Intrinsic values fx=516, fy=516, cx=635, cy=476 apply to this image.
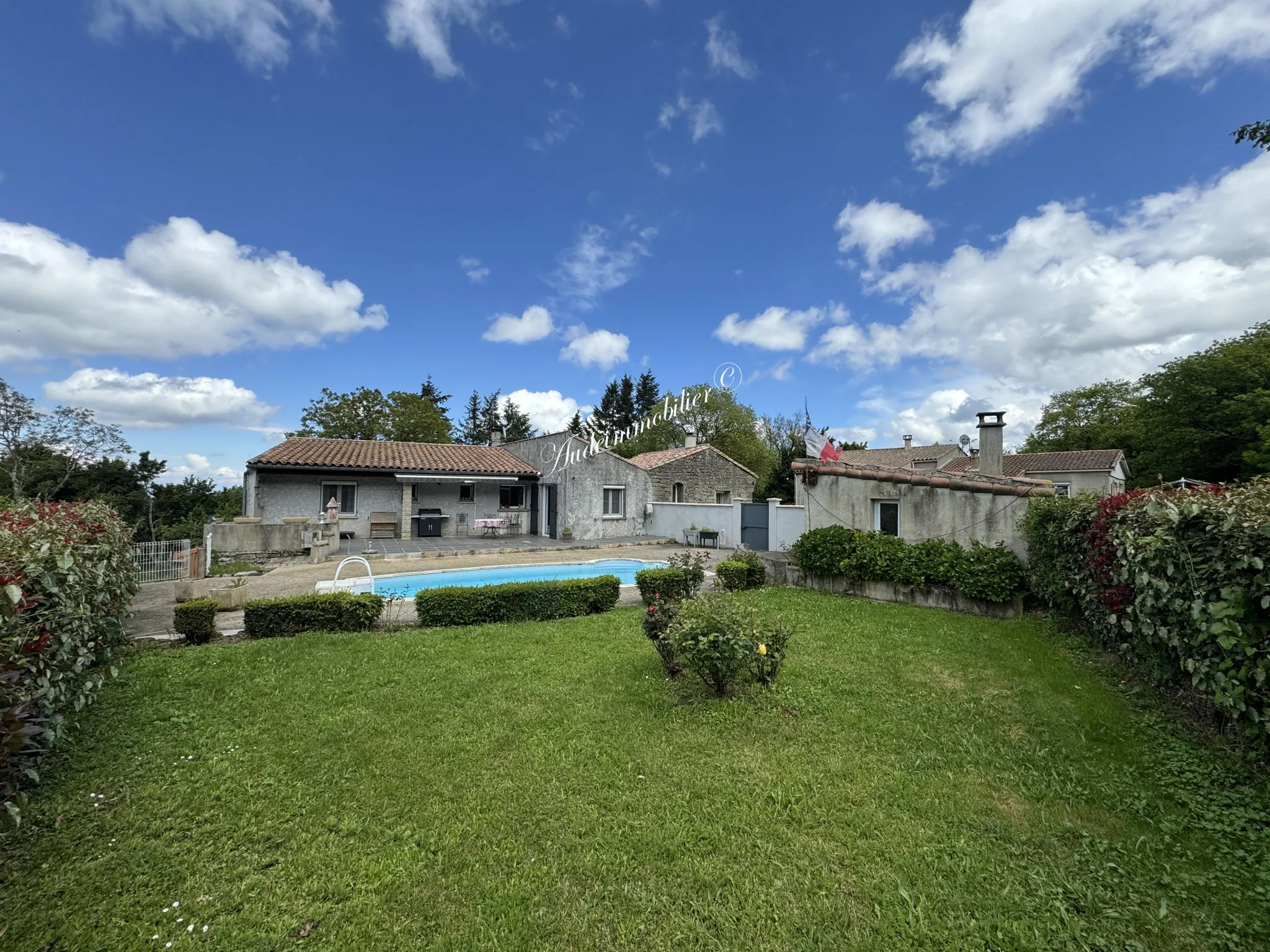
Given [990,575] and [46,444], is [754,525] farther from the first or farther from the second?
[46,444]

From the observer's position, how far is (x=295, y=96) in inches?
482

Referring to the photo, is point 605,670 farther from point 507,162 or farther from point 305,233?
point 305,233

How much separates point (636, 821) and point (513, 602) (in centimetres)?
636

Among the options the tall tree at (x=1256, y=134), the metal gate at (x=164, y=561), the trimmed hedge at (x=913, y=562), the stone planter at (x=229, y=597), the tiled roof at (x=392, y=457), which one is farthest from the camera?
the tiled roof at (x=392, y=457)

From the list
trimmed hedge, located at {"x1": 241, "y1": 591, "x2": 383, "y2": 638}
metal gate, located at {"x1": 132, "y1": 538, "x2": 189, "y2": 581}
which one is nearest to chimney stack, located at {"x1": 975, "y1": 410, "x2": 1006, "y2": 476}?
trimmed hedge, located at {"x1": 241, "y1": 591, "x2": 383, "y2": 638}

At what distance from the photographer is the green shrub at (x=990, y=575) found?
947cm

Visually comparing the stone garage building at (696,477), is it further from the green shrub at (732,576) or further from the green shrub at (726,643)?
the green shrub at (726,643)

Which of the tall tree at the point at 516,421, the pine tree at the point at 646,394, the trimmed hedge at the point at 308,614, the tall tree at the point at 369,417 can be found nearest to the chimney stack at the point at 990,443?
the trimmed hedge at the point at 308,614

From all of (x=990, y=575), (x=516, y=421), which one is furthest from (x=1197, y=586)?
(x=516, y=421)

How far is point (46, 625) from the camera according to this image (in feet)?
11.9

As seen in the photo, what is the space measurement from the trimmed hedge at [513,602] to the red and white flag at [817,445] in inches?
328

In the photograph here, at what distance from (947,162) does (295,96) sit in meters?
17.5

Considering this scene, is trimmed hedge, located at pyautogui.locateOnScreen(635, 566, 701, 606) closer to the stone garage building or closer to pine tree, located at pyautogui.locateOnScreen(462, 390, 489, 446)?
the stone garage building

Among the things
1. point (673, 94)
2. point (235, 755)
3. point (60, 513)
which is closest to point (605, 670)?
point (235, 755)
